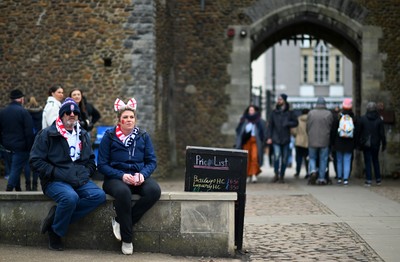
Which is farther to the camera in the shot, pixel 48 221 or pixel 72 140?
pixel 72 140

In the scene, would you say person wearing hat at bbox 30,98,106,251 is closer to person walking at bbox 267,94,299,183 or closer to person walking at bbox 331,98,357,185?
person walking at bbox 331,98,357,185

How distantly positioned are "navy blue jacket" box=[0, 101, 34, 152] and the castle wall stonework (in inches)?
215

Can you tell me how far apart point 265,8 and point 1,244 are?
→ 1480 cm

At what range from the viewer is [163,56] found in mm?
21734

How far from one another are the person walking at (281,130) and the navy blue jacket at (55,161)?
10.7m

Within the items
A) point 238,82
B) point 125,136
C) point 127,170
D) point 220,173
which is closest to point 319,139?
point 238,82

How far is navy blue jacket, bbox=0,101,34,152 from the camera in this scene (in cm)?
1466

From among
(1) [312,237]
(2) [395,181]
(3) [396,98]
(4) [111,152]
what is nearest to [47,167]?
(4) [111,152]

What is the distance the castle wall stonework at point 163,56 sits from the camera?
65.8ft

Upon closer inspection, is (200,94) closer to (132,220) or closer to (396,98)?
(396,98)

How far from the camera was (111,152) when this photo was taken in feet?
31.9

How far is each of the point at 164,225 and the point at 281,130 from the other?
1090 cm

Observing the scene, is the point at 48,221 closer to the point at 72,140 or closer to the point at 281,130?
the point at 72,140

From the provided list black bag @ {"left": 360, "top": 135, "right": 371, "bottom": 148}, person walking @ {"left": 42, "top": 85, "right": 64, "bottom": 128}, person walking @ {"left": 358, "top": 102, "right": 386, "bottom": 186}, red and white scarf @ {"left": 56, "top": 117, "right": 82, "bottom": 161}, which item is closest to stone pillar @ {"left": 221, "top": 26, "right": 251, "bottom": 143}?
person walking @ {"left": 358, "top": 102, "right": 386, "bottom": 186}
